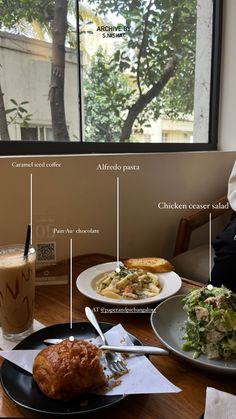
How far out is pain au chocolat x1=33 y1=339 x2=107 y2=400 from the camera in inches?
20.5

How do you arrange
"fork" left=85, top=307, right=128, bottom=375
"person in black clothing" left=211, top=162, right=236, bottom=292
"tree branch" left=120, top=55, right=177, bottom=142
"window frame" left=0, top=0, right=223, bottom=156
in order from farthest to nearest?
1. "tree branch" left=120, top=55, right=177, bottom=142
2. "window frame" left=0, top=0, right=223, bottom=156
3. "person in black clothing" left=211, top=162, right=236, bottom=292
4. "fork" left=85, top=307, right=128, bottom=375

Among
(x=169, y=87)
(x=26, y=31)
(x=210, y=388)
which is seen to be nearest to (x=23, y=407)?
(x=210, y=388)

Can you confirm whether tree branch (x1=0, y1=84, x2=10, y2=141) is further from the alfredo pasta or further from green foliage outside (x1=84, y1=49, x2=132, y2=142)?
the alfredo pasta

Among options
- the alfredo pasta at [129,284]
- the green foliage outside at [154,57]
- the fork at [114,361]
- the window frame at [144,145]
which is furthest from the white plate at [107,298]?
the green foliage outside at [154,57]

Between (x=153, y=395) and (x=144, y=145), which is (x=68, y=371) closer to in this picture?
(x=153, y=395)

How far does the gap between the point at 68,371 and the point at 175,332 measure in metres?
0.27

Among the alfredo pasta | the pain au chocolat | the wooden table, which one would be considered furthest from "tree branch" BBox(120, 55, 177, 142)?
the pain au chocolat

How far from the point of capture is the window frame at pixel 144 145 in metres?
1.35

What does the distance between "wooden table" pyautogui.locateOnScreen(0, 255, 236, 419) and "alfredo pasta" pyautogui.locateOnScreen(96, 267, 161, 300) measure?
0.19 ft

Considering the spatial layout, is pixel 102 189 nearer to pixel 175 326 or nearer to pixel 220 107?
pixel 175 326

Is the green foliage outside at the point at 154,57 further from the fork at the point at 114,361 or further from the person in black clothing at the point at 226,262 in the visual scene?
the fork at the point at 114,361

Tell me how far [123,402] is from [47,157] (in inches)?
34.8

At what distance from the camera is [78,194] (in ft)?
4.35

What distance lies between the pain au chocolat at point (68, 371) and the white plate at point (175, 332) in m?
0.15
